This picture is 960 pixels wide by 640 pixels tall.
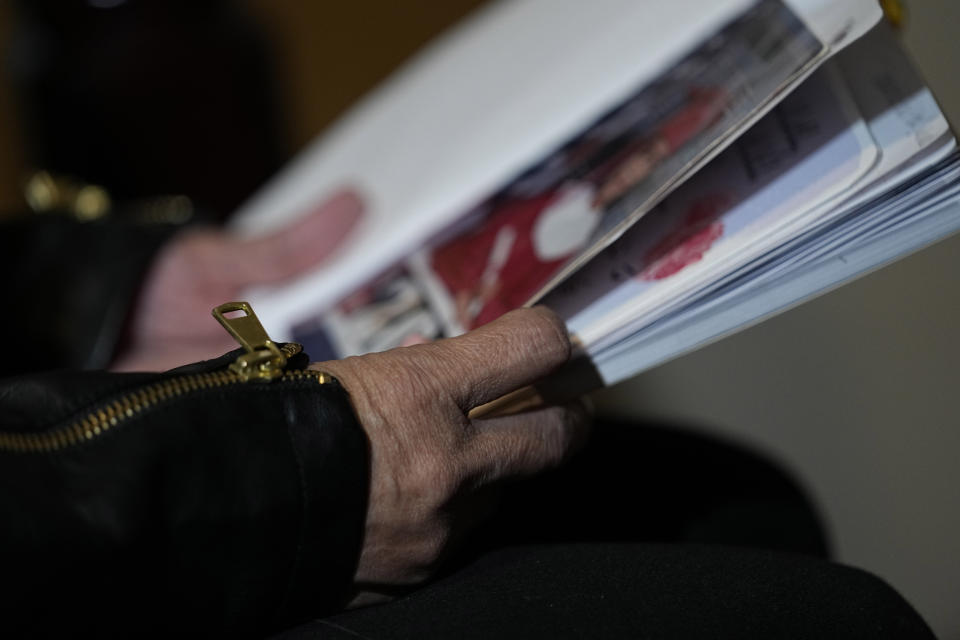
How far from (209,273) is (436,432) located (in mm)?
515

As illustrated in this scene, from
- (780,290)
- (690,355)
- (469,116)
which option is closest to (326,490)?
(780,290)

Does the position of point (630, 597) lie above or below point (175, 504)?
below

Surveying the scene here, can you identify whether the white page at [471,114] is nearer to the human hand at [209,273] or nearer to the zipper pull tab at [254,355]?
the human hand at [209,273]

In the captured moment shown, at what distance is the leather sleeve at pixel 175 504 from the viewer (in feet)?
1.01

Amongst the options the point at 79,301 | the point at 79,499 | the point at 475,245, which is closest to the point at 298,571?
the point at 79,499

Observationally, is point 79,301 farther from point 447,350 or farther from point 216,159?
point 216,159

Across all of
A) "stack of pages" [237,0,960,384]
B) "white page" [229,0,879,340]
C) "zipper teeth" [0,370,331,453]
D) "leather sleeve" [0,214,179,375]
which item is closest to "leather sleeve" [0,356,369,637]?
"zipper teeth" [0,370,331,453]

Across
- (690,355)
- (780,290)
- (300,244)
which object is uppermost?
(300,244)

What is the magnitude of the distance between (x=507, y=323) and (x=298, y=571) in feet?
0.45

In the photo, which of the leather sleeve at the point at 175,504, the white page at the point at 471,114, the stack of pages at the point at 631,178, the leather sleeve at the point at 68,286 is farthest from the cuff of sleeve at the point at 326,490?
the leather sleeve at the point at 68,286

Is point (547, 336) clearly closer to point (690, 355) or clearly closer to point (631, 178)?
point (631, 178)

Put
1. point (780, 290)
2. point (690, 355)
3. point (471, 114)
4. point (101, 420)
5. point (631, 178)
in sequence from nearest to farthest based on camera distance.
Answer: point (101, 420)
point (780, 290)
point (631, 178)
point (471, 114)
point (690, 355)

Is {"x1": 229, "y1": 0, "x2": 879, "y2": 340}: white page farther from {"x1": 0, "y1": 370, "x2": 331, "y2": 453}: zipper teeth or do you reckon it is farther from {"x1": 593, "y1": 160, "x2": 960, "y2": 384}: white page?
{"x1": 0, "y1": 370, "x2": 331, "y2": 453}: zipper teeth

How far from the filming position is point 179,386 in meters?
0.34
